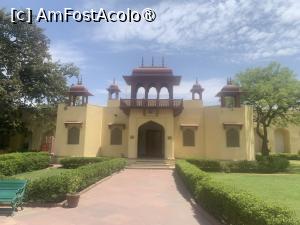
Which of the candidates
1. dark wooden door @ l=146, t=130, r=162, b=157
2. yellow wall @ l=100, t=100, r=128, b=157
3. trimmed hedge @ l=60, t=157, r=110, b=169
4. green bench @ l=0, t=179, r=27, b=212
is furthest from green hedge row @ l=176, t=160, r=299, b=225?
dark wooden door @ l=146, t=130, r=162, b=157

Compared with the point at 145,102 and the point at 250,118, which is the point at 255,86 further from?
the point at 145,102

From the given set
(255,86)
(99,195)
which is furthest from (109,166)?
(255,86)

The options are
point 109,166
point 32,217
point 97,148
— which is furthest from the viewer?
point 97,148

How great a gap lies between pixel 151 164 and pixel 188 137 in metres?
4.83

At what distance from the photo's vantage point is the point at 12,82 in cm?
2500

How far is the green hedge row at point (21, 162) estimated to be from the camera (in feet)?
55.8

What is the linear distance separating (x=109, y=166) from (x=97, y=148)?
9.85 m

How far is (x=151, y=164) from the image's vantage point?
22734 mm

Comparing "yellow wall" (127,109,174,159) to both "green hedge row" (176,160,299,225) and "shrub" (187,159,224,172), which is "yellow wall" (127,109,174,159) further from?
"green hedge row" (176,160,299,225)

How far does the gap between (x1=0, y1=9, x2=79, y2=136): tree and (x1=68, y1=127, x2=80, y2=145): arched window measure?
16.2 feet

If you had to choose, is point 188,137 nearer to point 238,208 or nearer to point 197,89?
point 197,89

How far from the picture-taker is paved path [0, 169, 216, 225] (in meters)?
7.28

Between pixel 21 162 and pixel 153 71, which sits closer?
pixel 21 162

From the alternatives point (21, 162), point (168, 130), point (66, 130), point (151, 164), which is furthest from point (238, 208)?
point (66, 130)
